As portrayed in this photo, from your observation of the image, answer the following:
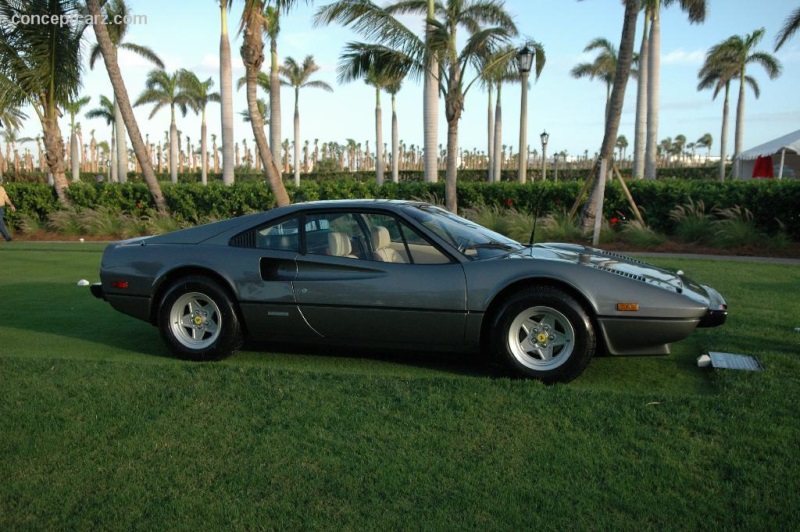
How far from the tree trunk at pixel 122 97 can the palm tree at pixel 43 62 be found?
2.57m

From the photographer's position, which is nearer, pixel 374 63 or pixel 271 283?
pixel 271 283

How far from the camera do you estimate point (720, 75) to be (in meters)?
41.9

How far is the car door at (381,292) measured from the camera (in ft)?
15.8

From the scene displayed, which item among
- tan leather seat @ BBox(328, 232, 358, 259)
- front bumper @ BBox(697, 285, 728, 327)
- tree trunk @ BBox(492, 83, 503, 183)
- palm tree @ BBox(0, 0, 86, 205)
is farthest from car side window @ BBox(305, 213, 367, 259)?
tree trunk @ BBox(492, 83, 503, 183)

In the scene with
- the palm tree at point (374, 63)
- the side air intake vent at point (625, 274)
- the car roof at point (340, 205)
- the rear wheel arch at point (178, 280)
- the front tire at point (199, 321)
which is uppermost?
the palm tree at point (374, 63)

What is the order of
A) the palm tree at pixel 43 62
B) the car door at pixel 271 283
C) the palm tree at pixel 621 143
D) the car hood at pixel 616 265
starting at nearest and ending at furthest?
the car hood at pixel 616 265
the car door at pixel 271 283
the palm tree at pixel 43 62
the palm tree at pixel 621 143

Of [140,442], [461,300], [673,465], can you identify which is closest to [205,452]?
[140,442]

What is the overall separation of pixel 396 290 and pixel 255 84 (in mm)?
12895

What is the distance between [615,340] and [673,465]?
4.39ft

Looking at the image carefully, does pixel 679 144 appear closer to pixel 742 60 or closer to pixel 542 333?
pixel 742 60

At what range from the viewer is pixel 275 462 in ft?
11.4

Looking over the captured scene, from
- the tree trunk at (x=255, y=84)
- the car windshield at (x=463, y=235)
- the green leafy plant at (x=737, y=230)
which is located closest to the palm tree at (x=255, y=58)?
the tree trunk at (x=255, y=84)

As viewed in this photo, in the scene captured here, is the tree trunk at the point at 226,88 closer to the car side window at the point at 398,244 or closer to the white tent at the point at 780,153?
the white tent at the point at 780,153

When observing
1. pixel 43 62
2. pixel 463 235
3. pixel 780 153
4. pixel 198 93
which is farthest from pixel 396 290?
pixel 198 93
